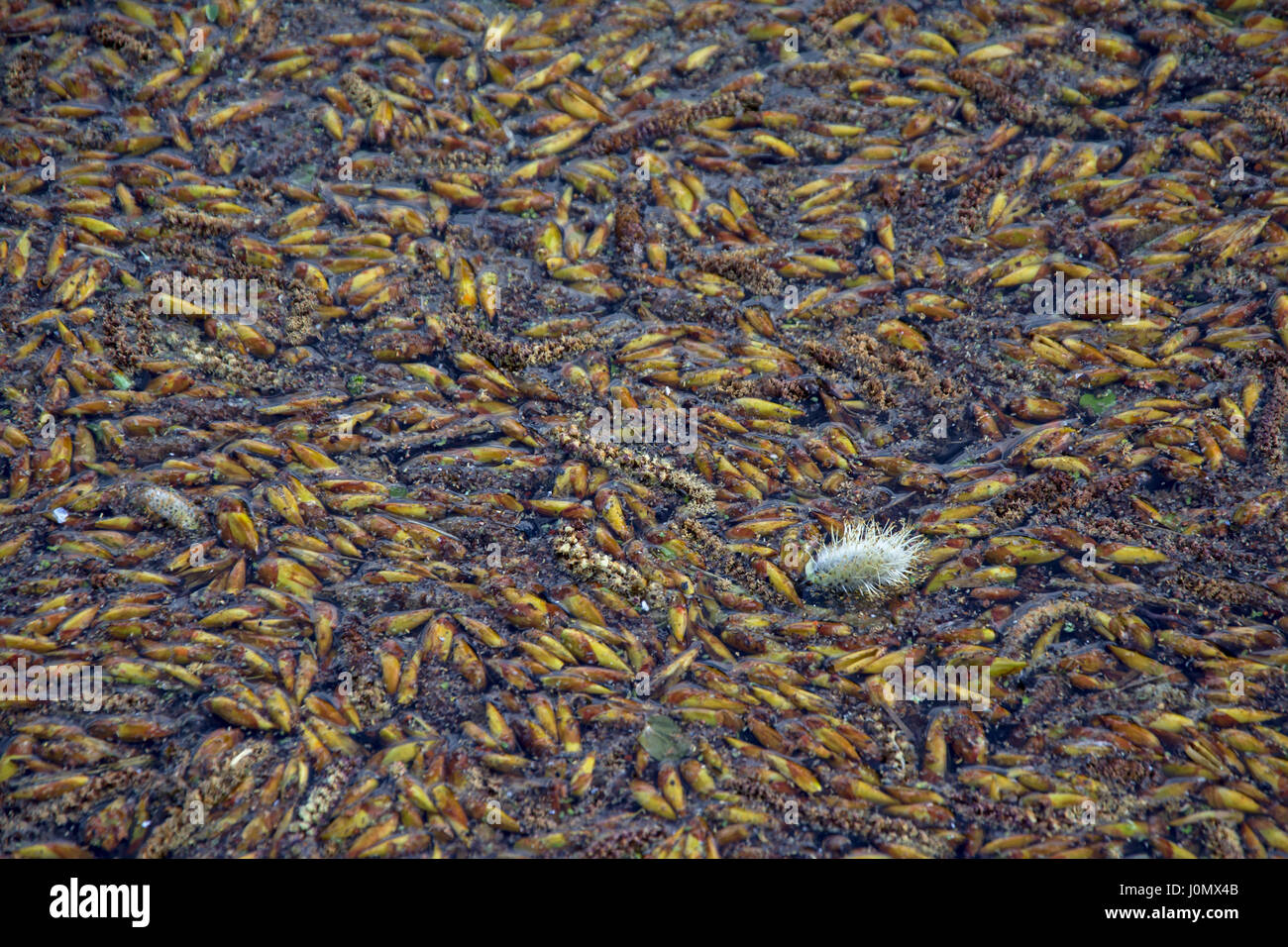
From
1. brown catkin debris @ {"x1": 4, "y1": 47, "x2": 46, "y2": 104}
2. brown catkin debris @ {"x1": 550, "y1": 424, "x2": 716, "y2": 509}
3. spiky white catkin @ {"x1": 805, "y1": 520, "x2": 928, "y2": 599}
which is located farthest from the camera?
brown catkin debris @ {"x1": 4, "y1": 47, "x2": 46, "y2": 104}

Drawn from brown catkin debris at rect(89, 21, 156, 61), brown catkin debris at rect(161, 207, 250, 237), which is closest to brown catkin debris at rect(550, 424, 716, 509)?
brown catkin debris at rect(161, 207, 250, 237)

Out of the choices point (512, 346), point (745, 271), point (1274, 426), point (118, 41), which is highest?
point (118, 41)

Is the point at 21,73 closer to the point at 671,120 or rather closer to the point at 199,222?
the point at 199,222

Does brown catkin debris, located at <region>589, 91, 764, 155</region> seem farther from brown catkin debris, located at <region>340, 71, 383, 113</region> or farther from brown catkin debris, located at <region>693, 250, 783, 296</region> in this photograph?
brown catkin debris, located at <region>340, 71, 383, 113</region>

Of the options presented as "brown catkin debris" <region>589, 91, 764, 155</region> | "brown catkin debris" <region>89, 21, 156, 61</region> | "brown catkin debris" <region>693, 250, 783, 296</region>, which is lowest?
"brown catkin debris" <region>693, 250, 783, 296</region>

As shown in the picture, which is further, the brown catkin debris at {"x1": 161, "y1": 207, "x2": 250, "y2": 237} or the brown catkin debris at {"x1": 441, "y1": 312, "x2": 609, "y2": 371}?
the brown catkin debris at {"x1": 161, "y1": 207, "x2": 250, "y2": 237}

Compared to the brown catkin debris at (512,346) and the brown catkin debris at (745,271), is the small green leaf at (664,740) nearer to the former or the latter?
the brown catkin debris at (512,346)

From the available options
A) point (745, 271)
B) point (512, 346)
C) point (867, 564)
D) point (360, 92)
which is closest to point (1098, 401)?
point (867, 564)

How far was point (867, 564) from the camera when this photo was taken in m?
4.88

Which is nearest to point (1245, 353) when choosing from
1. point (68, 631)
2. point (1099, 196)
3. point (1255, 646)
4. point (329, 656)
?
point (1099, 196)

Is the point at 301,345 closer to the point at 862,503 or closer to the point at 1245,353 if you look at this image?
the point at 862,503

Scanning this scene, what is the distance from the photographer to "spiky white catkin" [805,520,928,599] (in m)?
4.88

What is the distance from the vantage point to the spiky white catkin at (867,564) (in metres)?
4.88

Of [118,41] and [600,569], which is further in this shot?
[118,41]
